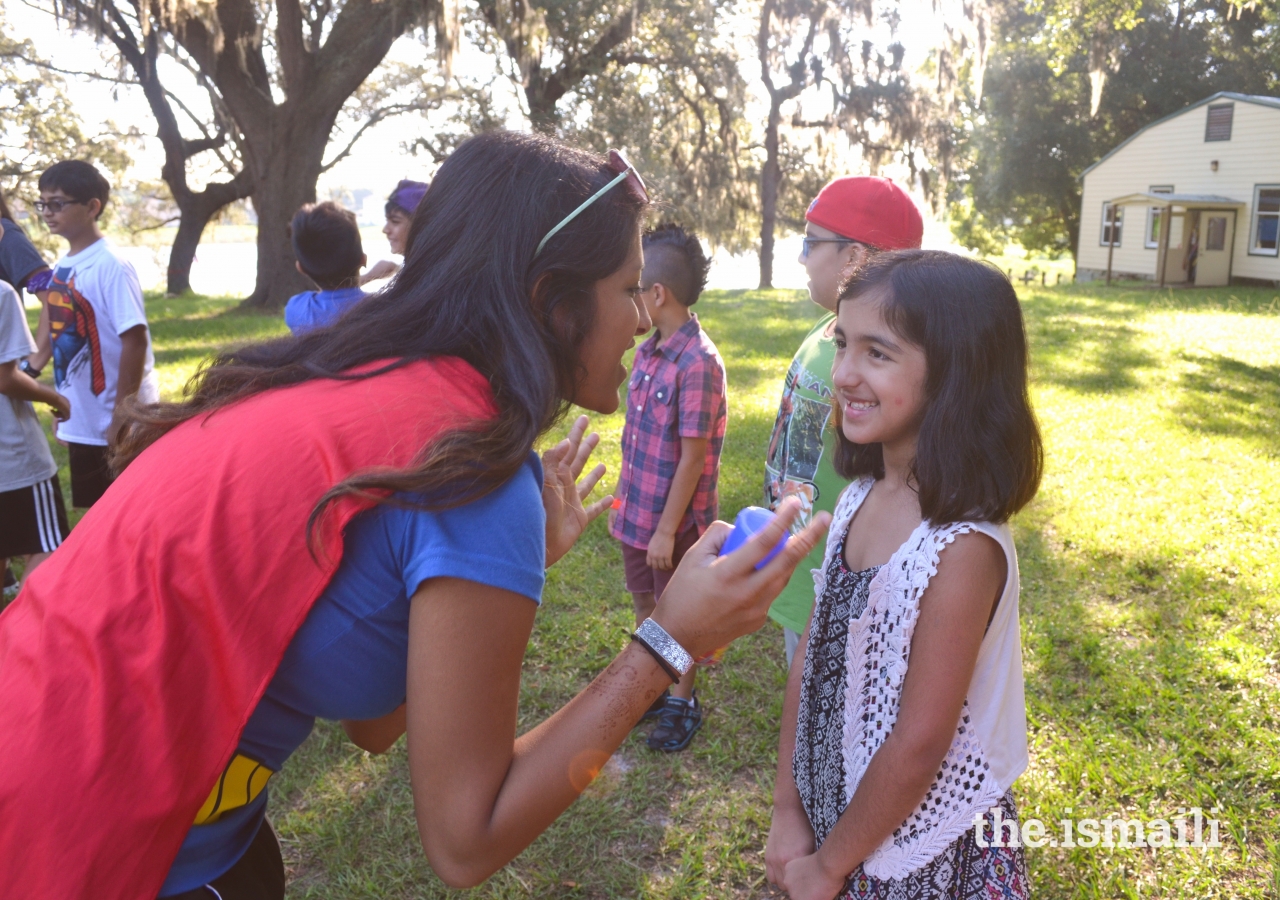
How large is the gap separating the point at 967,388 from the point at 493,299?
0.87m

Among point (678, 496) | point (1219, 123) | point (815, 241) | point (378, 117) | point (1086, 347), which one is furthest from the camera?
point (378, 117)

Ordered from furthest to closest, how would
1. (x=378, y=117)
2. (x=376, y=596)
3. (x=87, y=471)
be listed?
1. (x=378, y=117)
2. (x=87, y=471)
3. (x=376, y=596)

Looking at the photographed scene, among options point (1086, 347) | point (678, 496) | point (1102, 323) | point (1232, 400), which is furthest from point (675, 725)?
point (1102, 323)

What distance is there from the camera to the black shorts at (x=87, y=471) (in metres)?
4.44

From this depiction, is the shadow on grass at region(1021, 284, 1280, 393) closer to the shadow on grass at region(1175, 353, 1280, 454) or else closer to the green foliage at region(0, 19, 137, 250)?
the shadow on grass at region(1175, 353, 1280, 454)

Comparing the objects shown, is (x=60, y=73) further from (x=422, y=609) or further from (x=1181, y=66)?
(x=1181, y=66)

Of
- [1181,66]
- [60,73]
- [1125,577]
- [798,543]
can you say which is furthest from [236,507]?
[1181,66]

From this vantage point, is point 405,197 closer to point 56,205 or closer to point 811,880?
point 56,205

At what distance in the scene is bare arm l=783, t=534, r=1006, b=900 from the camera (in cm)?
152

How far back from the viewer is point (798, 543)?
134 cm

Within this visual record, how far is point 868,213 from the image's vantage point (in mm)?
2730

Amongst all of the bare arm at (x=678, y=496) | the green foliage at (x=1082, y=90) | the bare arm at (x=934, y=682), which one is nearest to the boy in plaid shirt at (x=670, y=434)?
the bare arm at (x=678, y=496)

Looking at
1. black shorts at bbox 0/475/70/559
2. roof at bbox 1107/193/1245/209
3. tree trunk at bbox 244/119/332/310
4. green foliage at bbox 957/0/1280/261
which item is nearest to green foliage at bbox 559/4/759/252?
tree trunk at bbox 244/119/332/310

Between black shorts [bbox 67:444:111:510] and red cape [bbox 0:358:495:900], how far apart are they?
3789mm
